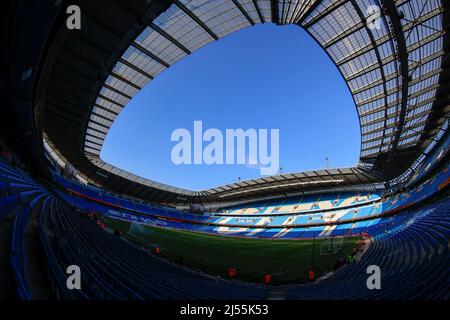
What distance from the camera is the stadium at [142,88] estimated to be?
951 centimetres

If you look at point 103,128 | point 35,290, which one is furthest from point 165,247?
point 35,290

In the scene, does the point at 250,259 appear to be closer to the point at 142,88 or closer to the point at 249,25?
the point at 142,88

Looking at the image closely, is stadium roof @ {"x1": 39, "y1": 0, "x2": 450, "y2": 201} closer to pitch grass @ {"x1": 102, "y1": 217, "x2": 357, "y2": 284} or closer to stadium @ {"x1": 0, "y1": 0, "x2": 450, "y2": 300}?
stadium @ {"x1": 0, "y1": 0, "x2": 450, "y2": 300}

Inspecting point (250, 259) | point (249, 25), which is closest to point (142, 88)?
point (249, 25)

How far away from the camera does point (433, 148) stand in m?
36.3

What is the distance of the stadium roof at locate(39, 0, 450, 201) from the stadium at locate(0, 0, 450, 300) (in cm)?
12

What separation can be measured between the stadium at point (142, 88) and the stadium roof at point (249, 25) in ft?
0.40

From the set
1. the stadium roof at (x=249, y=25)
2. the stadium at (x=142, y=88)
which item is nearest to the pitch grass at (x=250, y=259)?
the stadium at (x=142, y=88)

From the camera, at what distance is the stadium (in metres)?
9.51

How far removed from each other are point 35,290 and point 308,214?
57695 millimetres

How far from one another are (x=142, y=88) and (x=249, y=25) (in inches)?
496

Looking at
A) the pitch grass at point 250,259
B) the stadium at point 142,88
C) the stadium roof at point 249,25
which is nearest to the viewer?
the stadium at point 142,88

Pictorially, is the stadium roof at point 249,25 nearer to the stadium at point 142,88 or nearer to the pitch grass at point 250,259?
the stadium at point 142,88

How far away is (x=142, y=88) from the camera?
2998 centimetres
